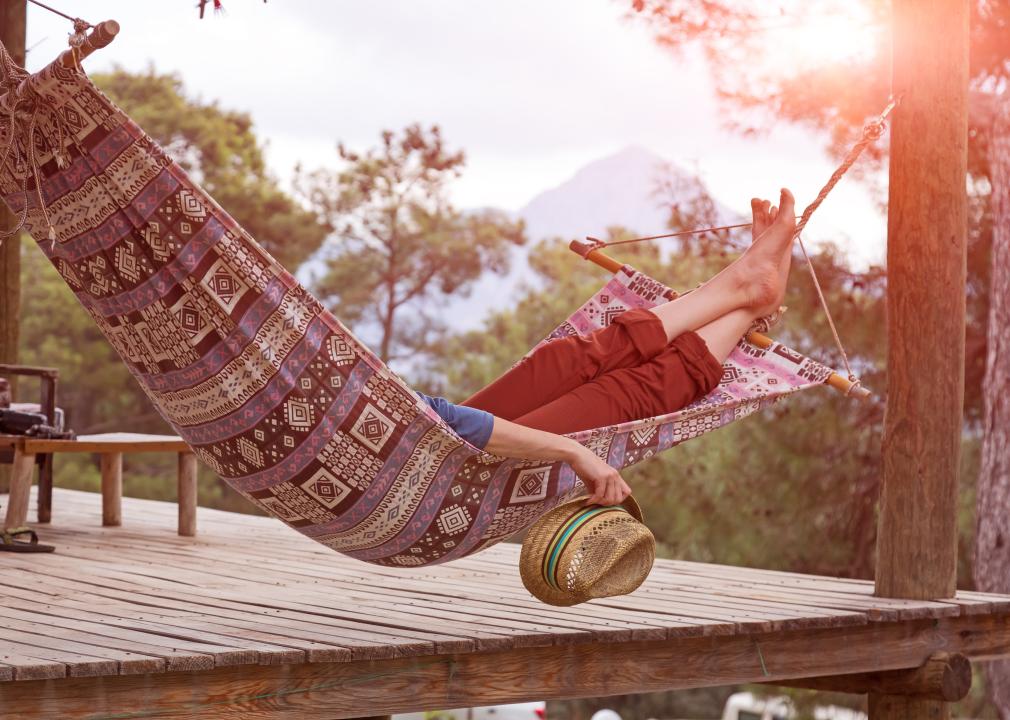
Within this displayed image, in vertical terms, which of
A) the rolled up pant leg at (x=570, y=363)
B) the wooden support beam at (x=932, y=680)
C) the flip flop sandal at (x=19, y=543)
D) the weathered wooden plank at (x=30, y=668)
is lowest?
the wooden support beam at (x=932, y=680)

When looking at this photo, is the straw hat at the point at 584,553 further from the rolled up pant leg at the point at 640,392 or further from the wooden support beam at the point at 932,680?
the wooden support beam at the point at 932,680

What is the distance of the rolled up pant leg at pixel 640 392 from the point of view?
281 cm

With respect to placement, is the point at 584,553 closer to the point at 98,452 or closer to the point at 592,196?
the point at 98,452

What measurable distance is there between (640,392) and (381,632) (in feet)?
2.37

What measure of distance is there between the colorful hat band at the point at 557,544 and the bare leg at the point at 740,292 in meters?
0.66

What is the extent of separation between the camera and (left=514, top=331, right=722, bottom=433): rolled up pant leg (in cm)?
281

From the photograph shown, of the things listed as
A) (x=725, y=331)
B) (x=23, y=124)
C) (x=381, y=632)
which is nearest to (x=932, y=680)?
(x=725, y=331)

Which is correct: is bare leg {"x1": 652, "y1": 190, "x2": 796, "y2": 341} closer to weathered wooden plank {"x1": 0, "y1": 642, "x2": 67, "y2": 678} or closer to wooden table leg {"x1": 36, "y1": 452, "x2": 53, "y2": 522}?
weathered wooden plank {"x1": 0, "y1": 642, "x2": 67, "y2": 678}

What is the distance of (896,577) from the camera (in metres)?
3.56

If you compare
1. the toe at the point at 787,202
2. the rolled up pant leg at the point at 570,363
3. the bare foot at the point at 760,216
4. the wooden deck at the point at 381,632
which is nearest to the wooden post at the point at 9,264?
the wooden deck at the point at 381,632

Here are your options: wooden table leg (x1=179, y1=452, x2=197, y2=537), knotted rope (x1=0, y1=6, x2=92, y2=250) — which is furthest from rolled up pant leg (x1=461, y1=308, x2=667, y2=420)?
wooden table leg (x1=179, y1=452, x2=197, y2=537)

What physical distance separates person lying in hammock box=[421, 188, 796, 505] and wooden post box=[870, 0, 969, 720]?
0.44 m

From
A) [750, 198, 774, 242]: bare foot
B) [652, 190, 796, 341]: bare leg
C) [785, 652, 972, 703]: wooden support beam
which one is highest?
[750, 198, 774, 242]: bare foot

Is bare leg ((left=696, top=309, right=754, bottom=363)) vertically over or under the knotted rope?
under
